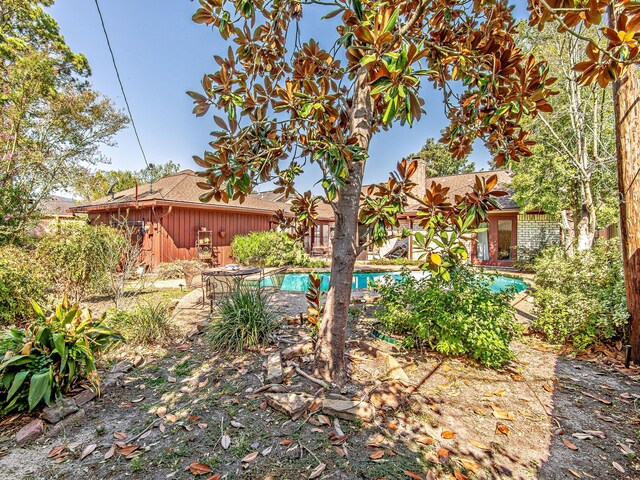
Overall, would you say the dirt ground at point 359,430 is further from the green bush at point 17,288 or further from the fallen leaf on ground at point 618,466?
the green bush at point 17,288

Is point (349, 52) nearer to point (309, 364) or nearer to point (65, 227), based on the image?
point (309, 364)

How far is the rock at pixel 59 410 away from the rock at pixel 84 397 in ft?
0.14

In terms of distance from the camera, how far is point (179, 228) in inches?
497

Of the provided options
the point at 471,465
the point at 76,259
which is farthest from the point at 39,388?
the point at 76,259

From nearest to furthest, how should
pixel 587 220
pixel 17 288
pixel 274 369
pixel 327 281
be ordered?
pixel 274 369
pixel 17 288
pixel 587 220
pixel 327 281

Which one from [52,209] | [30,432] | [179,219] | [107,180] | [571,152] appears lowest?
[30,432]

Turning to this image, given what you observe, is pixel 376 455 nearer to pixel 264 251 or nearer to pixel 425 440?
pixel 425 440

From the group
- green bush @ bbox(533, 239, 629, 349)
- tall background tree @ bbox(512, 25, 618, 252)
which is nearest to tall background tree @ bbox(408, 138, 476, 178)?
tall background tree @ bbox(512, 25, 618, 252)

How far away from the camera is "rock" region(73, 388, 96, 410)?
2717mm

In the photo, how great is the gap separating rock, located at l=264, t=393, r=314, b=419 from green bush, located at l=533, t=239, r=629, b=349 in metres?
4.04

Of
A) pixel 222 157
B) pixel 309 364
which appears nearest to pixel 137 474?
pixel 309 364

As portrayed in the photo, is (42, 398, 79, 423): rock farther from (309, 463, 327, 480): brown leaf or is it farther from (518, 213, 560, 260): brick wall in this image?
(518, 213, 560, 260): brick wall

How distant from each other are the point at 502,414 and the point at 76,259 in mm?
7397

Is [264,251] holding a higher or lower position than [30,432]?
higher
